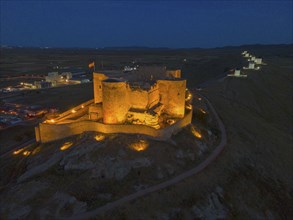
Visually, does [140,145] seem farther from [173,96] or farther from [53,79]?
[53,79]

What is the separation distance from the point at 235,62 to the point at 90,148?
12112cm

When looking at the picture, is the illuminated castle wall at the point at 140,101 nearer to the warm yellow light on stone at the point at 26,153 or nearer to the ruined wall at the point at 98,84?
the ruined wall at the point at 98,84

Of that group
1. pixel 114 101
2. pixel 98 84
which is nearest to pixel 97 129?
pixel 114 101

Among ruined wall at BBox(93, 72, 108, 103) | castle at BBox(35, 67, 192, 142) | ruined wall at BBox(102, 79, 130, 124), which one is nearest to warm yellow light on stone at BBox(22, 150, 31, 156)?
castle at BBox(35, 67, 192, 142)

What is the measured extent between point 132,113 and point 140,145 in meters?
5.68

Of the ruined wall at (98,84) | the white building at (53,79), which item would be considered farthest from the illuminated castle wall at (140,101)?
the white building at (53,79)

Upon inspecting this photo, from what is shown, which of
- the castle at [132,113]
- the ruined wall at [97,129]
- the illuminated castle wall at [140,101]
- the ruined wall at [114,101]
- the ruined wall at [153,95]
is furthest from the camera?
the ruined wall at [153,95]

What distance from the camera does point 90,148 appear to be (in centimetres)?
3102

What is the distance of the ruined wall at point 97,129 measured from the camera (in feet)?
107

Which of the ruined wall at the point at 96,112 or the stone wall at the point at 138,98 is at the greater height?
the stone wall at the point at 138,98

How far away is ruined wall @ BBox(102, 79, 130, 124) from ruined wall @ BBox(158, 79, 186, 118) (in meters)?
6.47

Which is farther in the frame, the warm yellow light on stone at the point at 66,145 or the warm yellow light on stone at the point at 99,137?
the warm yellow light on stone at the point at 66,145

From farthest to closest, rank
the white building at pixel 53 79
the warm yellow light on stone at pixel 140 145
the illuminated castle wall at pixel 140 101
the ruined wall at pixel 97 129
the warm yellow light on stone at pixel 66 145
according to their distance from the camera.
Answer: the white building at pixel 53 79
the illuminated castle wall at pixel 140 101
the warm yellow light on stone at pixel 66 145
the ruined wall at pixel 97 129
the warm yellow light on stone at pixel 140 145

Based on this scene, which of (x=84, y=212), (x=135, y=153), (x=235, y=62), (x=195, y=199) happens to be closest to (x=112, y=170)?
(x=135, y=153)
